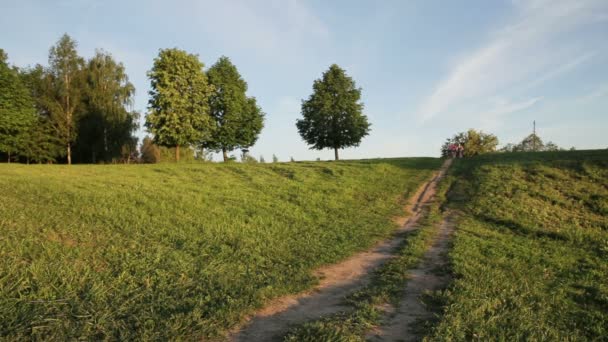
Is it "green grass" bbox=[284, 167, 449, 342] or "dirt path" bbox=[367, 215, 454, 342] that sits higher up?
"green grass" bbox=[284, 167, 449, 342]

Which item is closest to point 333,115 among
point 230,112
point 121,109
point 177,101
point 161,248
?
point 230,112

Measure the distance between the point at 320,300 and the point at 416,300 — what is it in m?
2.10

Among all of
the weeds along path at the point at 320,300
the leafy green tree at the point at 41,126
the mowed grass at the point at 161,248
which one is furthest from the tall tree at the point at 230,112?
the weeds along path at the point at 320,300

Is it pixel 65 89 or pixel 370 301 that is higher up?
pixel 65 89

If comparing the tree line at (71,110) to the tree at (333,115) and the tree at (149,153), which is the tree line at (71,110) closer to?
the tree at (149,153)

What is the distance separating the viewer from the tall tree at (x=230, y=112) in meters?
42.9

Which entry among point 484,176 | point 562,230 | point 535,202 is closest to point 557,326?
point 562,230

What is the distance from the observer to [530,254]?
11.7 metres

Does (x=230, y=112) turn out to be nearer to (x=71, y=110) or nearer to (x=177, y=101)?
(x=177, y=101)

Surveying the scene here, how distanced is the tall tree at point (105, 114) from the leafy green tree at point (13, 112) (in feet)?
20.5

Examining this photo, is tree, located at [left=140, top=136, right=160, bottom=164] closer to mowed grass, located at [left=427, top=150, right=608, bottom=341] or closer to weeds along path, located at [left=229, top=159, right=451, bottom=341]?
mowed grass, located at [left=427, top=150, right=608, bottom=341]

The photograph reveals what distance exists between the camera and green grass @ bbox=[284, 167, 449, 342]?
19.3ft

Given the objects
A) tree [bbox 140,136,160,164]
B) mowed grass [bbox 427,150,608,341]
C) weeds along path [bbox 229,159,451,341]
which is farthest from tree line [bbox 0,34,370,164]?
weeds along path [bbox 229,159,451,341]

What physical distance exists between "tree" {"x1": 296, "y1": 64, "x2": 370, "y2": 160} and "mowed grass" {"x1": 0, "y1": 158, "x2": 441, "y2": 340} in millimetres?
23193
